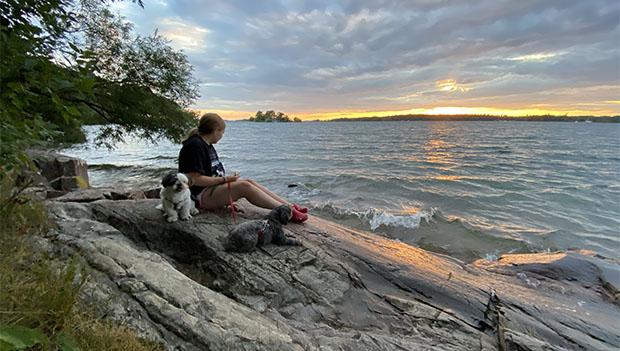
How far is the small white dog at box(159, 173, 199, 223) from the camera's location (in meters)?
4.79

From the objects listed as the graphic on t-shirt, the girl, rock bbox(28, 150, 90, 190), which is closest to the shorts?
the girl

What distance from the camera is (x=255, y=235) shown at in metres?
4.60

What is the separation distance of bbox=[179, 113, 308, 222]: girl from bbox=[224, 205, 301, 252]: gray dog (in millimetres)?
762

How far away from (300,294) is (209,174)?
2.60 meters

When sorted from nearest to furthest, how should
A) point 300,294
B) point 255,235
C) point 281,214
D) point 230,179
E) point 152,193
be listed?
point 300,294 → point 255,235 → point 281,214 → point 230,179 → point 152,193

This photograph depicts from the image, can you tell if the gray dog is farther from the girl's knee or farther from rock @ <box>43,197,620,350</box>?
the girl's knee

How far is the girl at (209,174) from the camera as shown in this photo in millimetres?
5391

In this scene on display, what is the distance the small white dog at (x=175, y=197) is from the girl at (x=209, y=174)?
0.45 metres

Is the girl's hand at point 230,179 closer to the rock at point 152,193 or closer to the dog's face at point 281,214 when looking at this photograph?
the dog's face at point 281,214

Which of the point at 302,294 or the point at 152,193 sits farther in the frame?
the point at 152,193

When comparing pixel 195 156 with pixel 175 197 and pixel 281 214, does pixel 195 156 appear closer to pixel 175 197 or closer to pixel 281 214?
pixel 175 197

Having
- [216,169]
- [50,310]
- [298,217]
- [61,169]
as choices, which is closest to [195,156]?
[216,169]

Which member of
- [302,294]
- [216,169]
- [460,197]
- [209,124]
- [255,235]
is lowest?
[460,197]

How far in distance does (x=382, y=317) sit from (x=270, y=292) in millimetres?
1290
